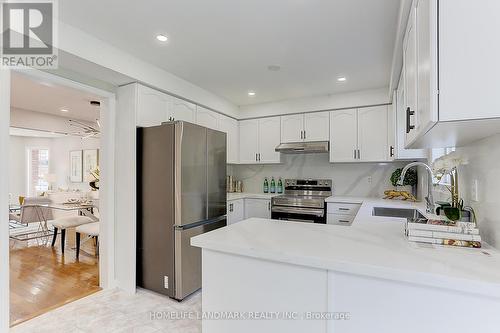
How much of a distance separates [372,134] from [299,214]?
1547 millimetres

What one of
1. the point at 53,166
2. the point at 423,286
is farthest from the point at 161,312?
the point at 53,166

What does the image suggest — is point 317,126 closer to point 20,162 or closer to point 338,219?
point 338,219

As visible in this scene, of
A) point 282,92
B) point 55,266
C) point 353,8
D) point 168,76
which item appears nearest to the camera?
point 353,8

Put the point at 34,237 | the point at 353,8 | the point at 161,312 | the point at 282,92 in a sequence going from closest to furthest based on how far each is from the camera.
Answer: the point at 353,8
the point at 161,312
the point at 282,92
the point at 34,237

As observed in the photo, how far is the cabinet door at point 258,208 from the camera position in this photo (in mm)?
4086

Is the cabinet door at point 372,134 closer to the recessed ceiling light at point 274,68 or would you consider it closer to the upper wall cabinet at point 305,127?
the upper wall cabinet at point 305,127

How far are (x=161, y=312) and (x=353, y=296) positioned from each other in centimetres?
199

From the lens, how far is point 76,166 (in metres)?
7.09

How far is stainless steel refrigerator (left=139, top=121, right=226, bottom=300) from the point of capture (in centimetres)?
260

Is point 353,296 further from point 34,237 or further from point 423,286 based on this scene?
point 34,237

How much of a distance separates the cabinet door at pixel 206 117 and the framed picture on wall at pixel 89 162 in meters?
4.34

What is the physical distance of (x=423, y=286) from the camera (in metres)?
0.97

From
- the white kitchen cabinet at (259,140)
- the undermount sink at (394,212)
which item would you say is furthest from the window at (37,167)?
the undermount sink at (394,212)

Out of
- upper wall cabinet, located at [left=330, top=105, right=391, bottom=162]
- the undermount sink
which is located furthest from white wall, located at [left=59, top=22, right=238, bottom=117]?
the undermount sink
